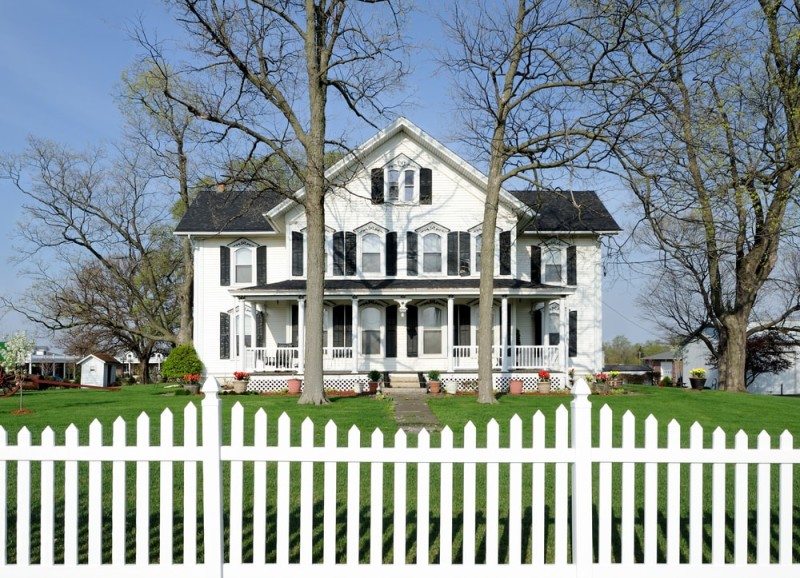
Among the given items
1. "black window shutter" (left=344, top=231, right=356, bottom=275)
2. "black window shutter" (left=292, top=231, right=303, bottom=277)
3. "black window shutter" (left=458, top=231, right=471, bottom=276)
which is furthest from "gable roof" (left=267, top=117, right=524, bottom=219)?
"black window shutter" (left=344, top=231, right=356, bottom=275)

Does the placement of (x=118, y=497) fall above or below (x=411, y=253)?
below

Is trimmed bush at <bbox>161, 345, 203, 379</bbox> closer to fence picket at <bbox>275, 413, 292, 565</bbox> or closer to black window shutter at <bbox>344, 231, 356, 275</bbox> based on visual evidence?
black window shutter at <bbox>344, 231, 356, 275</bbox>

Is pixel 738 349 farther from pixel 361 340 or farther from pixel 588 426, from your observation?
pixel 588 426

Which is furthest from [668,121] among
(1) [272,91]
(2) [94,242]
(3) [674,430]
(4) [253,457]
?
(2) [94,242]

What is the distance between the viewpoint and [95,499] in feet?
14.8

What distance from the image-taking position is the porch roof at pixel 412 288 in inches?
924

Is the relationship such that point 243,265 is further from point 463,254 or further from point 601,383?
point 601,383

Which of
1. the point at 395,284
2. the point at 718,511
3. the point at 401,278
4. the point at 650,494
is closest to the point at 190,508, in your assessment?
the point at 650,494

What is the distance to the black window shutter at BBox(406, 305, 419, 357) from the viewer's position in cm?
2545

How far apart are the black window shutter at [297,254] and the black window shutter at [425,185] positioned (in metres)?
4.56

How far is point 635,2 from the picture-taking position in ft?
54.0

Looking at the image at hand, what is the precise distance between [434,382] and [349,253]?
6.16 m

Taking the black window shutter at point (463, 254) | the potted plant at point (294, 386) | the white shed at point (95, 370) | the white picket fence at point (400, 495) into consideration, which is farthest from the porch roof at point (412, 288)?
the white shed at point (95, 370)

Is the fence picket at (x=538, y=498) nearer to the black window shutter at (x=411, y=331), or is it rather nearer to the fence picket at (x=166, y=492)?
the fence picket at (x=166, y=492)
